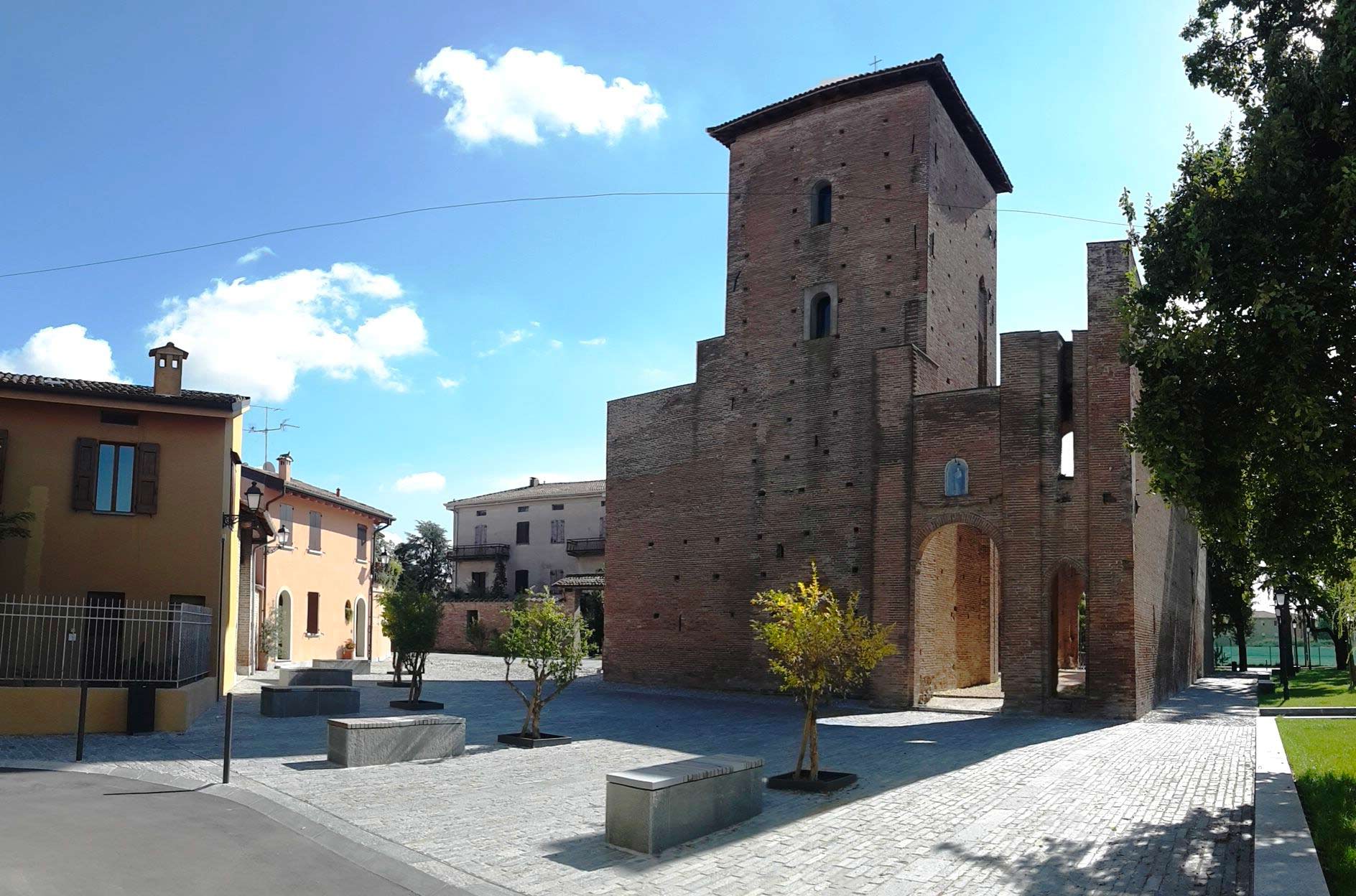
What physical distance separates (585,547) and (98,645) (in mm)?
32506

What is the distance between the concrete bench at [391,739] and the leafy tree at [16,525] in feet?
28.5

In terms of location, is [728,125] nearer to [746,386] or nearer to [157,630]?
[746,386]

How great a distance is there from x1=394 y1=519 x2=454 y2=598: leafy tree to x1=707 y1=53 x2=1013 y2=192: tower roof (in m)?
36.8

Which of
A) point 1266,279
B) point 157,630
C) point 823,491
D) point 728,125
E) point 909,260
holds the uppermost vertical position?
point 728,125

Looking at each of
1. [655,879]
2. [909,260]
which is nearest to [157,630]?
[655,879]

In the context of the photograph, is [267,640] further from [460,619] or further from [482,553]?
[482,553]

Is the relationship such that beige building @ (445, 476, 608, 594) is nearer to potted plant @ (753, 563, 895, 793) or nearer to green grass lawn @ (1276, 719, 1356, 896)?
green grass lawn @ (1276, 719, 1356, 896)

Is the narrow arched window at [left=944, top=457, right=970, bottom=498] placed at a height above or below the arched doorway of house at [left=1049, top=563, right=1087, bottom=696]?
above

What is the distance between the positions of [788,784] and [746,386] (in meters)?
15.5

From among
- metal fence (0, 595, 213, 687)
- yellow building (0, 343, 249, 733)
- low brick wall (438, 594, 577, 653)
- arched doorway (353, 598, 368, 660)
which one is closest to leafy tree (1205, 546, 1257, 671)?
low brick wall (438, 594, 577, 653)

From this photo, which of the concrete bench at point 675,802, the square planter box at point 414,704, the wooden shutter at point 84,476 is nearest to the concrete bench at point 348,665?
the square planter box at point 414,704

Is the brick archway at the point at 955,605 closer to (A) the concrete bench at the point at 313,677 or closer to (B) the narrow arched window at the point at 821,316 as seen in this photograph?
(B) the narrow arched window at the point at 821,316

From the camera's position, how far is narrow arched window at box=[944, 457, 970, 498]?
811 inches

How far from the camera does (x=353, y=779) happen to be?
10664 millimetres
